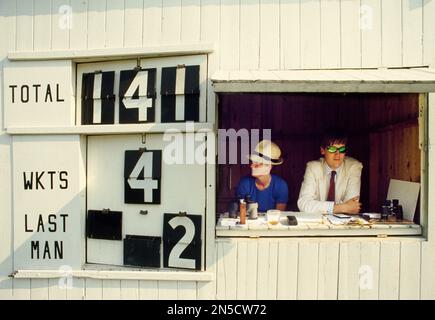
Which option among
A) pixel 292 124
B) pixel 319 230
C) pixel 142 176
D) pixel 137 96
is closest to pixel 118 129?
pixel 137 96

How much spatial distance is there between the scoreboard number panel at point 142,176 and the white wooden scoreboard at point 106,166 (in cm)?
1

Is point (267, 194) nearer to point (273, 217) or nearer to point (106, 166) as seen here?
point (273, 217)

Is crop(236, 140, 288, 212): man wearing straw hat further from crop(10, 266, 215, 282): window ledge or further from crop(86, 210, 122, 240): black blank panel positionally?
crop(86, 210, 122, 240): black blank panel

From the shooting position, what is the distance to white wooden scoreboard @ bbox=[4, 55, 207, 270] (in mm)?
3146

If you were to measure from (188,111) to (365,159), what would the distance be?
4.54m

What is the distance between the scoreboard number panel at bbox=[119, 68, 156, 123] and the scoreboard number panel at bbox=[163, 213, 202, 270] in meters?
1.10

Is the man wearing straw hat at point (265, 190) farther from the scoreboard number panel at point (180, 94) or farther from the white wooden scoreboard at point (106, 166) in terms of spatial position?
the scoreboard number panel at point (180, 94)

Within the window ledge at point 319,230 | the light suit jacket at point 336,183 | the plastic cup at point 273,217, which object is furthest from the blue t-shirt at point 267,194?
the window ledge at point 319,230

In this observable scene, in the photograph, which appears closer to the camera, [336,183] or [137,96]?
[137,96]

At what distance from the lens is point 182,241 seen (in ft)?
10.3

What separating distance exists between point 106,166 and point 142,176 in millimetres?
446

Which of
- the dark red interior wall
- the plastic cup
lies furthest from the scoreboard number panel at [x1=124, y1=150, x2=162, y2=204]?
the dark red interior wall

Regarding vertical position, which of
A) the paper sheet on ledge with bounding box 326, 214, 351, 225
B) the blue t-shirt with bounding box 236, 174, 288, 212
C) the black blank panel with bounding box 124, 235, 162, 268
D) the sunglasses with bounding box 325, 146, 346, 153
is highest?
the sunglasses with bounding box 325, 146, 346, 153
